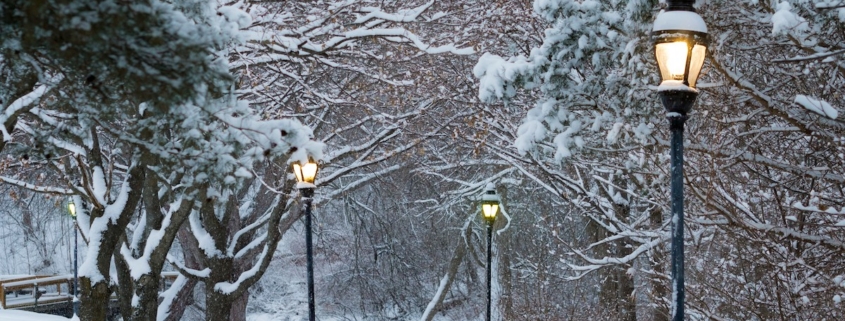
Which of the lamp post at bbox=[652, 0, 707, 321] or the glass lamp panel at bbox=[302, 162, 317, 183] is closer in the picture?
the lamp post at bbox=[652, 0, 707, 321]

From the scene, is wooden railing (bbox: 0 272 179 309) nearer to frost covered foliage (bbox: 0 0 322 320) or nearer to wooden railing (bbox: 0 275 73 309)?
wooden railing (bbox: 0 275 73 309)

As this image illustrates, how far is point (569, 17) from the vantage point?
8.30 metres

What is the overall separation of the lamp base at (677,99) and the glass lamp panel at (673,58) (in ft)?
0.38

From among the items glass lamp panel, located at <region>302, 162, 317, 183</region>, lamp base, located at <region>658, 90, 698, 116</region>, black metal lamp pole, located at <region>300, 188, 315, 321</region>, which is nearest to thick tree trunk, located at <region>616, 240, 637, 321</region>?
black metal lamp pole, located at <region>300, 188, 315, 321</region>

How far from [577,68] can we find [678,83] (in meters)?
3.17

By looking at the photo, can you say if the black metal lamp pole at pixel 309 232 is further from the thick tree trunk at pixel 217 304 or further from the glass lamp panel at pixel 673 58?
the glass lamp panel at pixel 673 58

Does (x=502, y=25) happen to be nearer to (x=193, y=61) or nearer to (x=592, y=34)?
(x=592, y=34)

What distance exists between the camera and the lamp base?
5.52 m

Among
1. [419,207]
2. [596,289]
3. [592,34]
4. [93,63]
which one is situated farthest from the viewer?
[419,207]

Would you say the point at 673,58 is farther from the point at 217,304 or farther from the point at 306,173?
the point at 217,304

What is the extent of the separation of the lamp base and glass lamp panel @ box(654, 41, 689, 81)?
4.6 inches

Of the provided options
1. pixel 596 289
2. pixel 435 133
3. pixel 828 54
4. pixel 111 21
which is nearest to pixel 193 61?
pixel 111 21

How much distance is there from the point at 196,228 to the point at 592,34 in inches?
343

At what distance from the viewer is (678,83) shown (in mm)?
5520
